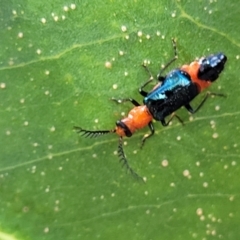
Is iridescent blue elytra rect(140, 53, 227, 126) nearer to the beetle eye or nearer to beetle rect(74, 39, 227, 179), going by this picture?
beetle rect(74, 39, 227, 179)

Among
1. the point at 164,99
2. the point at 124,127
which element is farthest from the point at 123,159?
the point at 164,99

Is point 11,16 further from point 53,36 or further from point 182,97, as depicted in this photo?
point 182,97

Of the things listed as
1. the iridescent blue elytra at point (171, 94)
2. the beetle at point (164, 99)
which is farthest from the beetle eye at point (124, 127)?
the iridescent blue elytra at point (171, 94)

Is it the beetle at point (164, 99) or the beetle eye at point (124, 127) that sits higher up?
the beetle at point (164, 99)

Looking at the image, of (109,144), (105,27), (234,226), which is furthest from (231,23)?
(234,226)

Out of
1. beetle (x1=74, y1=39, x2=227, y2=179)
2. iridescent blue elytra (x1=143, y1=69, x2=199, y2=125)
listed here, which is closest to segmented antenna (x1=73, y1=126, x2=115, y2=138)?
beetle (x1=74, y1=39, x2=227, y2=179)

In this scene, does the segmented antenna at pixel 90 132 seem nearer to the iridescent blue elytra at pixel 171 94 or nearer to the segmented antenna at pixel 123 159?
the segmented antenna at pixel 123 159
